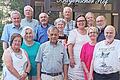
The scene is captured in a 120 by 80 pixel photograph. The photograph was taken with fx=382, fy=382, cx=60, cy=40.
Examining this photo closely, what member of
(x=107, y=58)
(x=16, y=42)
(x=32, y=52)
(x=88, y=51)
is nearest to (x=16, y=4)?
(x=32, y=52)

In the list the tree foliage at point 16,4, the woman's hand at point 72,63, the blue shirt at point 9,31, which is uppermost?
the tree foliage at point 16,4

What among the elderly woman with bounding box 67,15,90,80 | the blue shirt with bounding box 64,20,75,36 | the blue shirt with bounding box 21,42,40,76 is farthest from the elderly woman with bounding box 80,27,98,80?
the blue shirt with bounding box 21,42,40,76

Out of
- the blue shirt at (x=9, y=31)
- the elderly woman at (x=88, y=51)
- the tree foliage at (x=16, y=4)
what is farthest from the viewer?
the tree foliage at (x=16, y=4)

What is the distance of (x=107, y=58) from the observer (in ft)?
18.9

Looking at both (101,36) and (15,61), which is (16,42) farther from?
(101,36)

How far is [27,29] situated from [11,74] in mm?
804

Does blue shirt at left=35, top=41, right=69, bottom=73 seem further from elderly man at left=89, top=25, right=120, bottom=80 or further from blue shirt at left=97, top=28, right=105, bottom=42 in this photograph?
blue shirt at left=97, top=28, right=105, bottom=42

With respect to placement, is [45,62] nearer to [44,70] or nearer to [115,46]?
[44,70]

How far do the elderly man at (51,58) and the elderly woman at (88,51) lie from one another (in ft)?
1.03

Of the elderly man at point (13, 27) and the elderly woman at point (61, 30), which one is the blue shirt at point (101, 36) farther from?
the elderly man at point (13, 27)

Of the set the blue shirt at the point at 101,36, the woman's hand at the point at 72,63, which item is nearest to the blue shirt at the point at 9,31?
the woman's hand at the point at 72,63

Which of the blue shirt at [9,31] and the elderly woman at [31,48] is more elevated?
the blue shirt at [9,31]

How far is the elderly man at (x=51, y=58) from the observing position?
584 centimetres

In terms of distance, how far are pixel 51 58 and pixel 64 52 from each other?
0.87 ft
